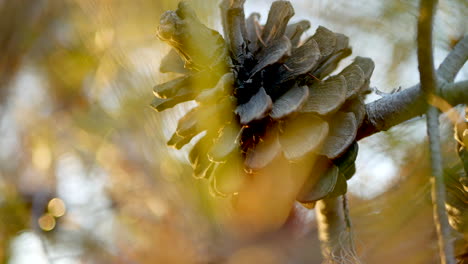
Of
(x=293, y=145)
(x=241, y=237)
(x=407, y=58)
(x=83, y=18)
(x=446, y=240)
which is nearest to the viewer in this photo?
(x=446, y=240)

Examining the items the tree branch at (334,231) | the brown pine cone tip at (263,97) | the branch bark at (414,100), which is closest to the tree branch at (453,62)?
the branch bark at (414,100)

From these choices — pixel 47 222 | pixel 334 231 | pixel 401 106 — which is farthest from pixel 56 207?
pixel 401 106

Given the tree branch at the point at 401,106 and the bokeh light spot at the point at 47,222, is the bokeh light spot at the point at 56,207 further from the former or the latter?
the tree branch at the point at 401,106

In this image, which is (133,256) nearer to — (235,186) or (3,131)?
(3,131)

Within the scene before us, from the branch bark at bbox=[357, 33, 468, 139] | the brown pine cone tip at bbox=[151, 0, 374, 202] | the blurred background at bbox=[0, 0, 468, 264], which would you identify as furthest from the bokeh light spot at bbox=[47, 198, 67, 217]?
the branch bark at bbox=[357, 33, 468, 139]

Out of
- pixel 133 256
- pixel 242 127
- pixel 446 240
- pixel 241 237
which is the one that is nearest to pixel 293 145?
pixel 242 127

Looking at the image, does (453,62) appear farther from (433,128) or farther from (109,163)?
(109,163)
